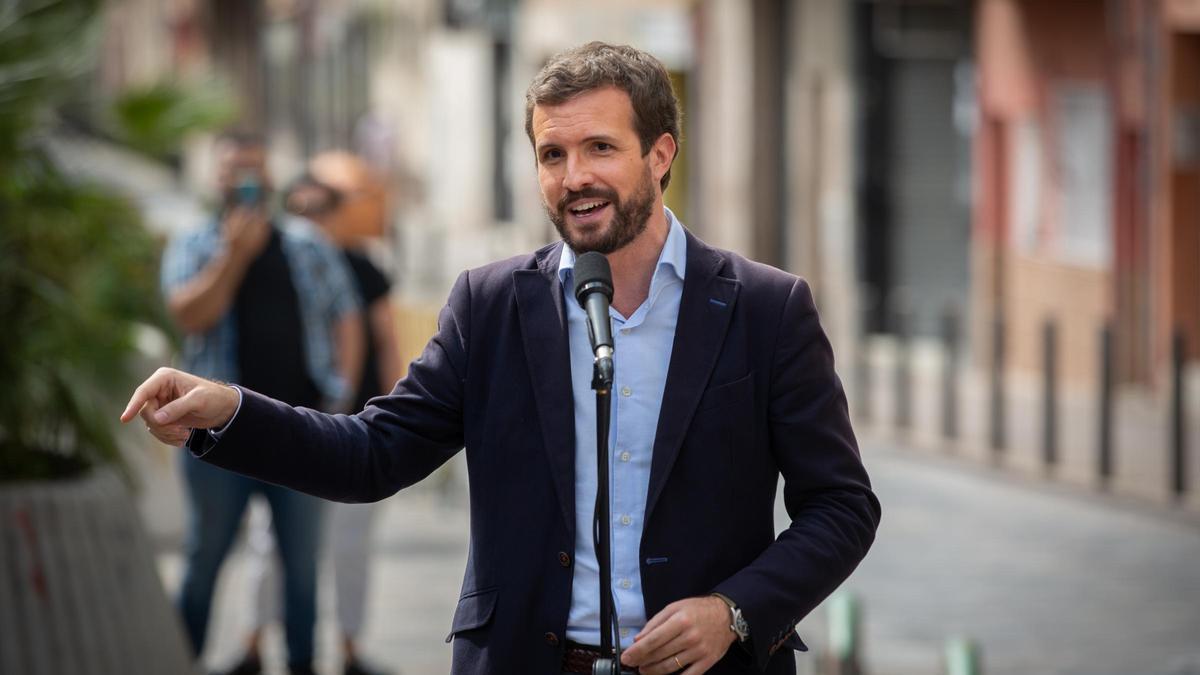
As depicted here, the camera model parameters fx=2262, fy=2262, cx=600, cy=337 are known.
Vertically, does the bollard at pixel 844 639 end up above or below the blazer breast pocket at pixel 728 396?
below

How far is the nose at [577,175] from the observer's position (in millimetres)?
3449

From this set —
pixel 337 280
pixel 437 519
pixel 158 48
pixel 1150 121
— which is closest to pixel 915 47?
pixel 1150 121

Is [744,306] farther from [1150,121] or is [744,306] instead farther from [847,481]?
[1150,121]

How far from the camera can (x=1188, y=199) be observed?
1759 cm

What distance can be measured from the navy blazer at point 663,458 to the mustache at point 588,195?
23 centimetres

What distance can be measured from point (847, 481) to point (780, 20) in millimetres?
A: 21160

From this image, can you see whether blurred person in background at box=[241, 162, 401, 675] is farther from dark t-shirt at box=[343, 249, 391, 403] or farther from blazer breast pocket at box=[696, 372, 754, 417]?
blazer breast pocket at box=[696, 372, 754, 417]

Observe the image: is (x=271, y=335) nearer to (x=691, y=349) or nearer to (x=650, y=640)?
(x=691, y=349)

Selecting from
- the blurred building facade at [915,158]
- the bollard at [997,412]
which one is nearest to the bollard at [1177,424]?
the blurred building facade at [915,158]

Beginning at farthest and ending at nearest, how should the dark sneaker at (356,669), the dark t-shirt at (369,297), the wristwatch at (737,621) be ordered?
the dark t-shirt at (369,297) → the dark sneaker at (356,669) → the wristwatch at (737,621)

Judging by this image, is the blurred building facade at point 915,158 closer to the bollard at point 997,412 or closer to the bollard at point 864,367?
the bollard at point 864,367

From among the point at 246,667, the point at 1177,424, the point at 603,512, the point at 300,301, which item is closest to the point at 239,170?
the point at 300,301

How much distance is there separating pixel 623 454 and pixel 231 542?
4.30 m

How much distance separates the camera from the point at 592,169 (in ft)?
11.4
